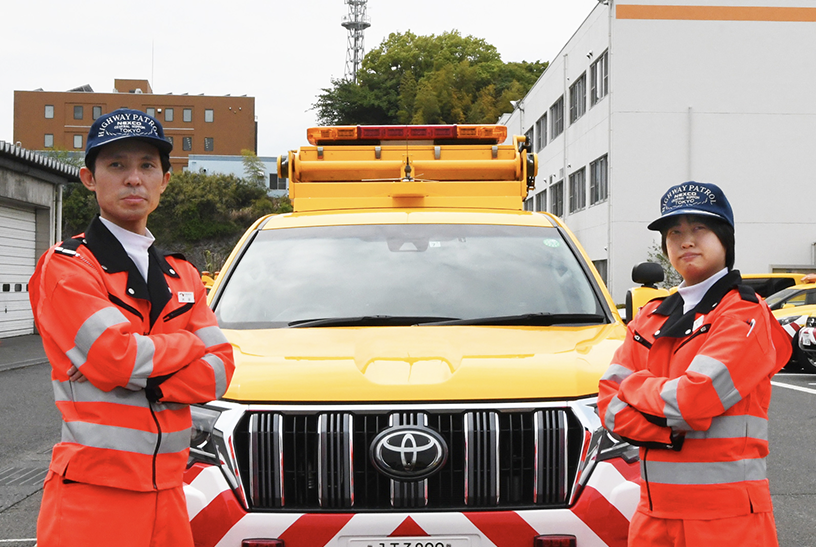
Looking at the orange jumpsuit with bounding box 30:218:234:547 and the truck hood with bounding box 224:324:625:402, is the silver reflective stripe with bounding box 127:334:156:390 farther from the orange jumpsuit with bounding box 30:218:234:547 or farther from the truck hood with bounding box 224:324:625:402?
the truck hood with bounding box 224:324:625:402

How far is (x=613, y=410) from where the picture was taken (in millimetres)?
2463

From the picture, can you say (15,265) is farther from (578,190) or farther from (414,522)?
(414,522)

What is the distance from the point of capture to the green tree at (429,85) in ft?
209

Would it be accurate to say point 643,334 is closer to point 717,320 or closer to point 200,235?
point 717,320

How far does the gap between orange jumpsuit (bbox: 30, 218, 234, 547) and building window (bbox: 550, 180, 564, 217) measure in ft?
120

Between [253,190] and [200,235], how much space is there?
5.47 metres

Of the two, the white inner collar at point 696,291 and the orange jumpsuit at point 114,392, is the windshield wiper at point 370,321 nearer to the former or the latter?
the orange jumpsuit at point 114,392

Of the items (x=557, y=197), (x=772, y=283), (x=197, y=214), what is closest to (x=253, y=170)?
Result: (x=197, y=214)

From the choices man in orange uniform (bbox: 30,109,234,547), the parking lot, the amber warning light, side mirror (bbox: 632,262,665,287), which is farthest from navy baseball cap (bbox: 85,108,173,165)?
the amber warning light

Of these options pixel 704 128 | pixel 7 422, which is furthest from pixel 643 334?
pixel 704 128

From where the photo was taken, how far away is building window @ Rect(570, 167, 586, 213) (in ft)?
111

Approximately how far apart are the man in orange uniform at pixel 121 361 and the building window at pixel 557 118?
35.9 meters

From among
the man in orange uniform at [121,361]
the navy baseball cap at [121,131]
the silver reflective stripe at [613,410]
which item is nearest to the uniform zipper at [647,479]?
the silver reflective stripe at [613,410]

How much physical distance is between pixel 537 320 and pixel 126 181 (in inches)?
74.1
